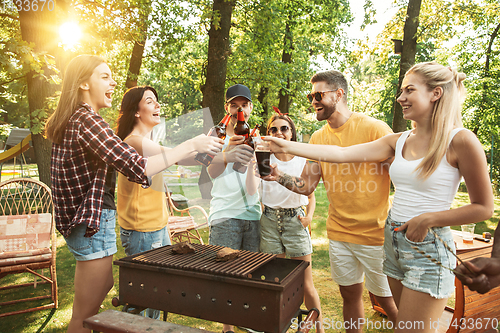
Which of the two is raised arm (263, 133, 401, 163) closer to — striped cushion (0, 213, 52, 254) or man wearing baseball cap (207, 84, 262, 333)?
→ man wearing baseball cap (207, 84, 262, 333)

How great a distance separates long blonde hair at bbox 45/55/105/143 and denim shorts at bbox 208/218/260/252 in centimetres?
167

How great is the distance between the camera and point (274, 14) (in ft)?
31.6

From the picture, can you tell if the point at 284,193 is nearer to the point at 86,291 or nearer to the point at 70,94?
the point at 86,291

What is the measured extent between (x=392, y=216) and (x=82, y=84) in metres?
2.49

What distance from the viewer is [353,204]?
287 centimetres

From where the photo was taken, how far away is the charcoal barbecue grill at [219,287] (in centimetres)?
175

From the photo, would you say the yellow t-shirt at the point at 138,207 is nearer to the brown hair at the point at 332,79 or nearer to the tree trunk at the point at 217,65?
the brown hair at the point at 332,79

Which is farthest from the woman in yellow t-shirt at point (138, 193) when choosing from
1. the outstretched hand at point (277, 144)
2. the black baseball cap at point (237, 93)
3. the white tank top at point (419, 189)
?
the white tank top at point (419, 189)

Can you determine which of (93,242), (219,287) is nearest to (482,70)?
(219,287)

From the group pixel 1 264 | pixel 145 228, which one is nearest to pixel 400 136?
pixel 145 228

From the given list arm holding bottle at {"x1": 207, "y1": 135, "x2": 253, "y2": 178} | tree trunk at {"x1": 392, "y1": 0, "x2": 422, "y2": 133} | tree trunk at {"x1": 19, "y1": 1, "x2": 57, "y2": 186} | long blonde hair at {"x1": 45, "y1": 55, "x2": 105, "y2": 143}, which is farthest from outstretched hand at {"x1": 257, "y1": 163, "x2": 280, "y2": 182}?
tree trunk at {"x1": 392, "y1": 0, "x2": 422, "y2": 133}

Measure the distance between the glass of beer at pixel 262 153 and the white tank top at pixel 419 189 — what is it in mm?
1030

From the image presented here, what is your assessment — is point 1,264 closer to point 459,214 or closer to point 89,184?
point 89,184

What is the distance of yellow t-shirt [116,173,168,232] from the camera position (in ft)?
8.59
